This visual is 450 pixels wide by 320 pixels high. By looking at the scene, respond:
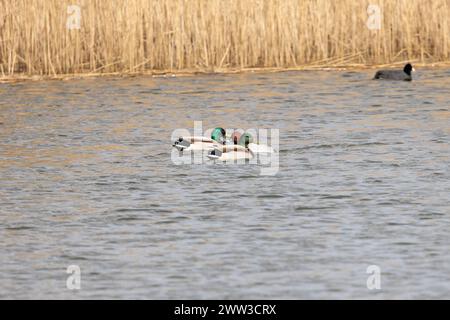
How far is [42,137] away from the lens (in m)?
14.9

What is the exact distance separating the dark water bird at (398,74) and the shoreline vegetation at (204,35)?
1.38m

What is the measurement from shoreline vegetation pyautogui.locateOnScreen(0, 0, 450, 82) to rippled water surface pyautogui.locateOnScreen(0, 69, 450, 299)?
1676mm

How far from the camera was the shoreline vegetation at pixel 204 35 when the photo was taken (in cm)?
1958
